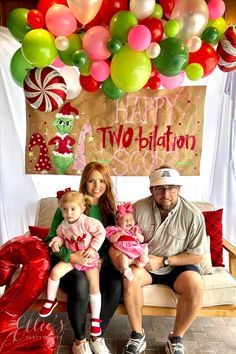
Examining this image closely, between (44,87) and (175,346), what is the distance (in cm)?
164

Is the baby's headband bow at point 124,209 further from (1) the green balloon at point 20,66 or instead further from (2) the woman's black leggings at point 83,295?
(1) the green balloon at point 20,66

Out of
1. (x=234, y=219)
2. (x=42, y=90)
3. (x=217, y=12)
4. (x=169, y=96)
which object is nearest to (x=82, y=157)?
(x=169, y=96)

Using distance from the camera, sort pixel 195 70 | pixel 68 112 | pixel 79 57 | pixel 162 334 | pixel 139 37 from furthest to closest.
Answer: pixel 68 112 → pixel 162 334 → pixel 195 70 → pixel 79 57 → pixel 139 37

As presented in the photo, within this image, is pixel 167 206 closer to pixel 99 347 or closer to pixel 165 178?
pixel 165 178

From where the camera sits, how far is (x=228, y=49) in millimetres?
2150

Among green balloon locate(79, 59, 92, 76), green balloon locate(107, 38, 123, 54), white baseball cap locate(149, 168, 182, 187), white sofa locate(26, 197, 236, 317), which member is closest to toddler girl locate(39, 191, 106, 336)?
white sofa locate(26, 197, 236, 317)

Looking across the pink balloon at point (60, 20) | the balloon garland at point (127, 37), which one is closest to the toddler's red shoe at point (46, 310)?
the balloon garland at point (127, 37)

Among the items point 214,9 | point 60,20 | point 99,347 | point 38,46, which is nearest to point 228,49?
point 214,9

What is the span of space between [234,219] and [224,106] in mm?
981

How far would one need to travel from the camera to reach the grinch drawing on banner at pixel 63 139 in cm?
331

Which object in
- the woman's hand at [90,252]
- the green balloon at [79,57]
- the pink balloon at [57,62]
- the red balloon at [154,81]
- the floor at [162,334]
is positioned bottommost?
the floor at [162,334]

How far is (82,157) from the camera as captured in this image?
3.36 meters

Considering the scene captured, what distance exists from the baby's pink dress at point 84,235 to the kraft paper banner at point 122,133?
112 centimetres

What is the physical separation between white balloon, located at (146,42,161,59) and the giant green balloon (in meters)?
0.03
